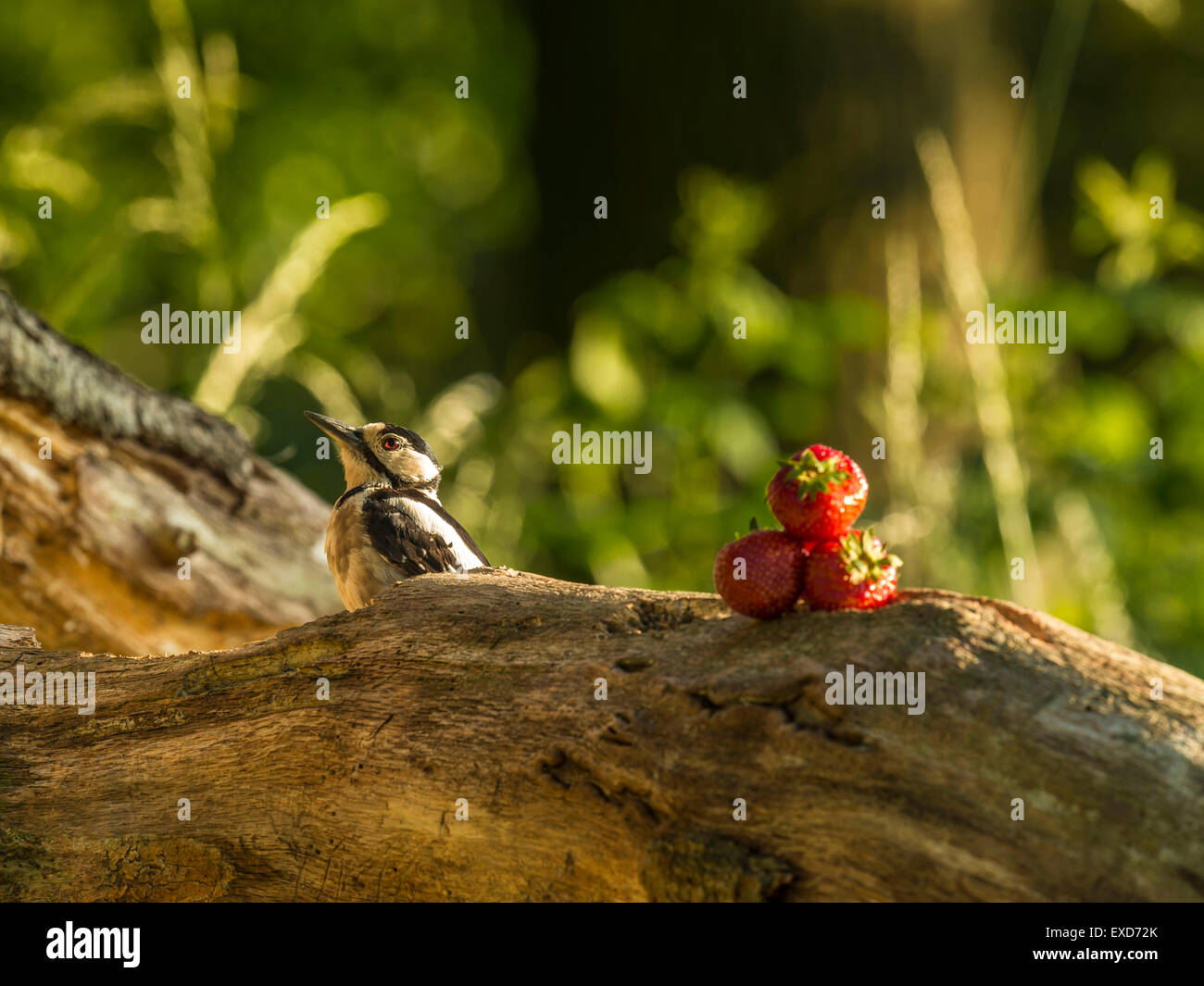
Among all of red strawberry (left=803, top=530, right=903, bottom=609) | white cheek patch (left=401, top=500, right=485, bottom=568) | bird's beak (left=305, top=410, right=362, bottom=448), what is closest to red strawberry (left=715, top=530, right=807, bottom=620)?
red strawberry (left=803, top=530, right=903, bottom=609)

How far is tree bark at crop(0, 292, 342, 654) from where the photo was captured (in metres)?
3.64

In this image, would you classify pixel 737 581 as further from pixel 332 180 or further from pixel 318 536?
pixel 332 180

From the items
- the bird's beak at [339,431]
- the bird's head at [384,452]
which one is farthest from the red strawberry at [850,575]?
the bird's beak at [339,431]

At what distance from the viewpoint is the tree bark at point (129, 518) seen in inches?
143

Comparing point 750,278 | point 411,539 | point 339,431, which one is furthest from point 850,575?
point 750,278

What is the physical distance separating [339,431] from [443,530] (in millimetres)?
690

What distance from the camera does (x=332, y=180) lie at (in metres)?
10.4

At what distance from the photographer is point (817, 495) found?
2.12 m

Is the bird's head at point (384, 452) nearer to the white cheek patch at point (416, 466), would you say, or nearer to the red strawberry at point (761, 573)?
the white cheek patch at point (416, 466)

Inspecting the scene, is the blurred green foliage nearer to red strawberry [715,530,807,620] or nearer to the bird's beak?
the bird's beak

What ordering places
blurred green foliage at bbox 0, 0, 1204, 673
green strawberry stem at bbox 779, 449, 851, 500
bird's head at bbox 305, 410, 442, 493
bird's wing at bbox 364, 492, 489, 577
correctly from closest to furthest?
green strawberry stem at bbox 779, 449, 851, 500 → bird's wing at bbox 364, 492, 489, 577 → bird's head at bbox 305, 410, 442, 493 → blurred green foliage at bbox 0, 0, 1204, 673

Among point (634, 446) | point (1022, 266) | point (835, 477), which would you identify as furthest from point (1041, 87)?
point (835, 477)

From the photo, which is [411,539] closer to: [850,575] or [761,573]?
[761,573]

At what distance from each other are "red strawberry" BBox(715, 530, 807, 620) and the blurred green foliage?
2358 mm
